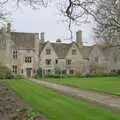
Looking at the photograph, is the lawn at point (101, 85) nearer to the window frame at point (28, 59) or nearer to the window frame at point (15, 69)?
the window frame at point (15, 69)

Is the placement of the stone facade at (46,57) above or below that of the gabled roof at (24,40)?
below

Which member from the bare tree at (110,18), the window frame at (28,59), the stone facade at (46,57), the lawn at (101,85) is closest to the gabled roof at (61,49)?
the stone facade at (46,57)

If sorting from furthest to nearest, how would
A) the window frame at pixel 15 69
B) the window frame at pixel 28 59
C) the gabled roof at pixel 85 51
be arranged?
the gabled roof at pixel 85 51 < the window frame at pixel 28 59 < the window frame at pixel 15 69

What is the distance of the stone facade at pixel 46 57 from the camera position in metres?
93.2

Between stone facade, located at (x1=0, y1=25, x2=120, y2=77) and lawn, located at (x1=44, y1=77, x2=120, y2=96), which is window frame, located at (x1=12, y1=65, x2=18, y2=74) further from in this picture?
lawn, located at (x1=44, y1=77, x2=120, y2=96)

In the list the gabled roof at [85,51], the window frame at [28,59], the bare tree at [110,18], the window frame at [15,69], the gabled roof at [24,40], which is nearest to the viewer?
the bare tree at [110,18]

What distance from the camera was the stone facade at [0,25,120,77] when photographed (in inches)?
3669

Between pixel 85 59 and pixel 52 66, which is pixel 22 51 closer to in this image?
pixel 52 66

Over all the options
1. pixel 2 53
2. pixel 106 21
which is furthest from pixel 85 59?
pixel 106 21

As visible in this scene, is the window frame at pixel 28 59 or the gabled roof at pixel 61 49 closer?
the window frame at pixel 28 59

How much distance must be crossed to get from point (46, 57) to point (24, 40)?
275 inches

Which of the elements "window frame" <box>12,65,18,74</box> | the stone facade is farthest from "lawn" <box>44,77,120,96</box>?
"window frame" <box>12,65,18,74</box>

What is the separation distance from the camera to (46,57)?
317ft

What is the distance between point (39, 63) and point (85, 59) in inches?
517
